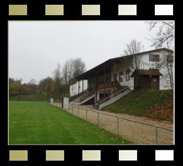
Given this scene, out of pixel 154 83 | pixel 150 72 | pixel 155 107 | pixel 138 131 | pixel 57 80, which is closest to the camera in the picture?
pixel 138 131

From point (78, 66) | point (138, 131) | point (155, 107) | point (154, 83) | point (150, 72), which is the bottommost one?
point (138, 131)

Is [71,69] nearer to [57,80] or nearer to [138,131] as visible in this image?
[57,80]

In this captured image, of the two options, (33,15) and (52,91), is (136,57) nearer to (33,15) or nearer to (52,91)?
(33,15)

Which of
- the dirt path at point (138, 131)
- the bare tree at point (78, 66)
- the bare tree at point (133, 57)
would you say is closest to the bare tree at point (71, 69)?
the bare tree at point (78, 66)

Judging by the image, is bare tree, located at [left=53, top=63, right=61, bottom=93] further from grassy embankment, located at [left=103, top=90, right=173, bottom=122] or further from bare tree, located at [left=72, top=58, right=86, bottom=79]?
grassy embankment, located at [left=103, top=90, right=173, bottom=122]

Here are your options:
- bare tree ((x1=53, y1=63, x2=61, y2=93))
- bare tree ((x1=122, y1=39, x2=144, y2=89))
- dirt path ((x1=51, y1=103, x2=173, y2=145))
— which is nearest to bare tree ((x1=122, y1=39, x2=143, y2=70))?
bare tree ((x1=122, y1=39, x2=144, y2=89))

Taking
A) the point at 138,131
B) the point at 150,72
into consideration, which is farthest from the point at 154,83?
the point at 138,131

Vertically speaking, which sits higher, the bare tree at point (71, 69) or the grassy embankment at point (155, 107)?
the bare tree at point (71, 69)

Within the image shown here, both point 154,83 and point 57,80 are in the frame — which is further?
point 57,80

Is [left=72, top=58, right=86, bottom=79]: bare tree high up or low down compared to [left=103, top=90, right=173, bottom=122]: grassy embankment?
up

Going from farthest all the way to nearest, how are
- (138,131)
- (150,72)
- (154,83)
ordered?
1. (154,83)
2. (150,72)
3. (138,131)

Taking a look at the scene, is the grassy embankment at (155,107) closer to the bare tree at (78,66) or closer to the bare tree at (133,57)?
the bare tree at (133,57)

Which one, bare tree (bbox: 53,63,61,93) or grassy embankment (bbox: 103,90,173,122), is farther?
bare tree (bbox: 53,63,61,93)
